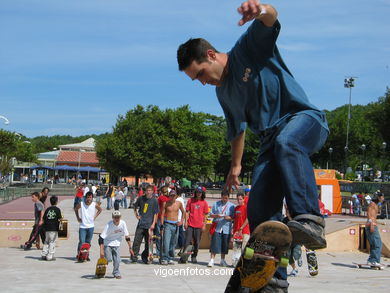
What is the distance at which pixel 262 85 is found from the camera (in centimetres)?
347

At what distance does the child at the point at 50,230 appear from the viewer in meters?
14.1

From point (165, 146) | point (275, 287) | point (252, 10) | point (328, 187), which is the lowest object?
point (275, 287)

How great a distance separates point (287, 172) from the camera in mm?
3293

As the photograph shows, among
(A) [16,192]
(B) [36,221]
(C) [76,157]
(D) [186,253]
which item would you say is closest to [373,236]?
(D) [186,253]

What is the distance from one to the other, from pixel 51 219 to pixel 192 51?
1218 centimetres

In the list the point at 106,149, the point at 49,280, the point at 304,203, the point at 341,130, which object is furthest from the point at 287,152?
the point at 341,130

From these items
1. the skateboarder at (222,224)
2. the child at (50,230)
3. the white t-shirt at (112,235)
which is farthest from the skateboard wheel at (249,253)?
the child at (50,230)

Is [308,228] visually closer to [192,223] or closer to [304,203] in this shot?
[304,203]

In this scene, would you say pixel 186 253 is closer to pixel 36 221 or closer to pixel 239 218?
pixel 239 218

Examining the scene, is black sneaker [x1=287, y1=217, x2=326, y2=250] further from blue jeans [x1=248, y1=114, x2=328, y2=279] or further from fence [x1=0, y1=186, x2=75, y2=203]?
fence [x1=0, y1=186, x2=75, y2=203]

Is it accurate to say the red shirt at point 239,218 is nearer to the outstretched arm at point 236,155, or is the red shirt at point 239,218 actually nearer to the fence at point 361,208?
the outstretched arm at point 236,155

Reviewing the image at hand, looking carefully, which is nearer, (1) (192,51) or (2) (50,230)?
(1) (192,51)

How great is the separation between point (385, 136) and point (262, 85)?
5318 cm

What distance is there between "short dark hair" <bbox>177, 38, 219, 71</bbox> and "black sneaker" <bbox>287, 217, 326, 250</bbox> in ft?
4.33
